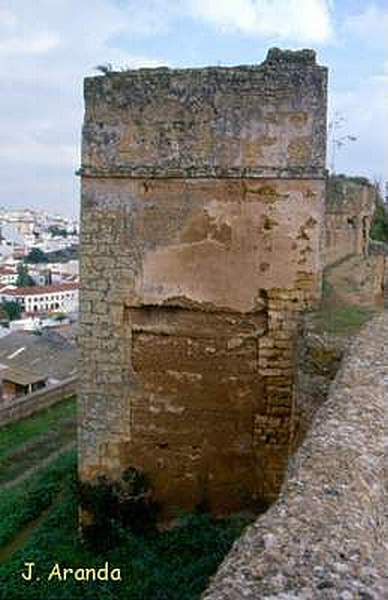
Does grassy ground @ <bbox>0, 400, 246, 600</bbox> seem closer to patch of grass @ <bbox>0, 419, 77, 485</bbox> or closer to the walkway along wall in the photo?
the walkway along wall

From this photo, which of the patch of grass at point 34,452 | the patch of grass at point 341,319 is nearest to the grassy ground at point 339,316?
the patch of grass at point 341,319

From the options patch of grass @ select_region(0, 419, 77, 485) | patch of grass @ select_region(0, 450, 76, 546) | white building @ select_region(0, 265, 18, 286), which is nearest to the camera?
patch of grass @ select_region(0, 450, 76, 546)

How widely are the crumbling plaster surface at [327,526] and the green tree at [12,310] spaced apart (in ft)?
189

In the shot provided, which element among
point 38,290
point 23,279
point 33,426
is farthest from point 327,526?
point 23,279

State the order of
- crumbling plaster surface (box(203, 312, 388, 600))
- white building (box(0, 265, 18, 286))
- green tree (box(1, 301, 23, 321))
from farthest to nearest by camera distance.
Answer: white building (box(0, 265, 18, 286)) < green tree (box(1, 301, 23, 321)) < crumbling plaster surface (box(203, 312, 388, 600))

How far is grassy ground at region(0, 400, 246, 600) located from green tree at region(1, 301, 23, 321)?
52.3m

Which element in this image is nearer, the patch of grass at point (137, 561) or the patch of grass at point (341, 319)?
the patch of grass at point (137, 561)

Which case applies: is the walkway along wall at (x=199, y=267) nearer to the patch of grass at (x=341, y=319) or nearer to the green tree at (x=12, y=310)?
the patch of grass at (x=341, y=319)

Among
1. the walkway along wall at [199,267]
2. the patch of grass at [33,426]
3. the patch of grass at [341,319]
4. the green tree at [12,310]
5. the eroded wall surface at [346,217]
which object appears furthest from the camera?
the green tree at [12,310]

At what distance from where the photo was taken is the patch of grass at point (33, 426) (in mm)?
16359

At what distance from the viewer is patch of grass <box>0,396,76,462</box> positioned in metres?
16.4

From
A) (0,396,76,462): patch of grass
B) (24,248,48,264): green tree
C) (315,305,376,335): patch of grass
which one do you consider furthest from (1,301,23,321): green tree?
(315,305,376,335): patch of grass

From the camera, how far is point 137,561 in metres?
7.22

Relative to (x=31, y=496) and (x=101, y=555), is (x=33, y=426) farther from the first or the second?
(x=101, y=555)
